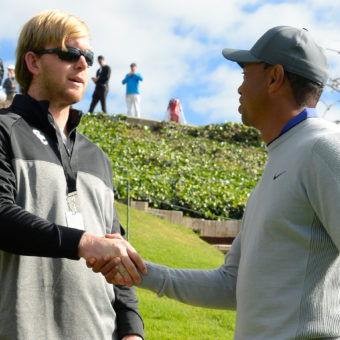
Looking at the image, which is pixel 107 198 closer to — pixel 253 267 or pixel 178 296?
pixel 178 296

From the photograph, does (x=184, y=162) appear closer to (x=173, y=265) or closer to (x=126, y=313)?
(x=173, y=265)

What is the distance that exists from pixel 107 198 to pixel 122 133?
18113 millimetres

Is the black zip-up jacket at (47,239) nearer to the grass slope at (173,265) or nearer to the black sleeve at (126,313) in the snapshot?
the black sleeve at (126,313)

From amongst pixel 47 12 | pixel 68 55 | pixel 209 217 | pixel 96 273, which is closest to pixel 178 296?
pixel 96 273

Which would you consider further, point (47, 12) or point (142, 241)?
point (142, 241)

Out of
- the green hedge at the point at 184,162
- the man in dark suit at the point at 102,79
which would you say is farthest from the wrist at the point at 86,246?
the man in dark suit at the point at 102,79

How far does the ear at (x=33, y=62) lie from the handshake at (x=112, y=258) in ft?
3.03

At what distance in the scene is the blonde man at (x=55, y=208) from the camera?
2.54 metres

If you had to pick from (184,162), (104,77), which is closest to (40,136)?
(184,162)

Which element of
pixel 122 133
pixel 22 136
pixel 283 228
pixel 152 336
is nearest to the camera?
pixel 283 228

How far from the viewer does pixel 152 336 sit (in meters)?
6.11

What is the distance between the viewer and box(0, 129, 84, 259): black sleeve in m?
2.50

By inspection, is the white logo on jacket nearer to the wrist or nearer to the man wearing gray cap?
the wrist

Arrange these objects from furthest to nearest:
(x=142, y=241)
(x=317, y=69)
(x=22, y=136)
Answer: (x=142, y=241), (x=22, y=136), (x=317, y=69)
